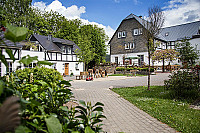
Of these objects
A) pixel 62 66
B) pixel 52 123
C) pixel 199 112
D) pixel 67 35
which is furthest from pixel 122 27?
pixel 52 123

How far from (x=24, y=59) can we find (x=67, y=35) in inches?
1686

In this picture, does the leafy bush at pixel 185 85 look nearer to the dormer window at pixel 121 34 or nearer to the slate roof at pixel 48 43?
the slate roof at pixel 48 43

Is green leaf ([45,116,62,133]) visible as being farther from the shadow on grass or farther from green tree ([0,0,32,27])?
green tree ([0,0,32,27])

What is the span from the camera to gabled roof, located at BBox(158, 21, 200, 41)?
1601 inches

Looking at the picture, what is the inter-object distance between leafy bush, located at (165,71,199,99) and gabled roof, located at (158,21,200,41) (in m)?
35.8

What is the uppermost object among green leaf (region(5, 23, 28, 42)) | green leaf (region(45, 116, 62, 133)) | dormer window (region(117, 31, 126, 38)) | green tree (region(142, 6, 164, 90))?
dormer window (region(117, 31, 126, 38))

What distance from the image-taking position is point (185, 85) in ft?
22.6

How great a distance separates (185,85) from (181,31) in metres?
42.6

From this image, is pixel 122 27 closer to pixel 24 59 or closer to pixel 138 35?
pixel 138 35

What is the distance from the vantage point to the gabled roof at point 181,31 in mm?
40656

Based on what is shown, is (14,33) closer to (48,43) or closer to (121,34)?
(48,43)

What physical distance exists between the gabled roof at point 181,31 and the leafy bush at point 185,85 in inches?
1409

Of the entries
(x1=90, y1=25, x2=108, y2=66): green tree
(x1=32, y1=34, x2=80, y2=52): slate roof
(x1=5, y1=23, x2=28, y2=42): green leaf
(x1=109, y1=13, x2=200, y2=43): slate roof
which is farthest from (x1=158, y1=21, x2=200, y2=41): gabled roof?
(x1=5, y1=23, x2=28, y2=42): green leaf

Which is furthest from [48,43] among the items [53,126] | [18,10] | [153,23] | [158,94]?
[53,126]
